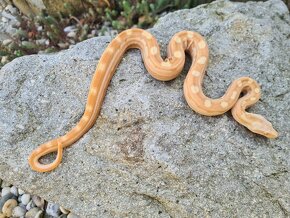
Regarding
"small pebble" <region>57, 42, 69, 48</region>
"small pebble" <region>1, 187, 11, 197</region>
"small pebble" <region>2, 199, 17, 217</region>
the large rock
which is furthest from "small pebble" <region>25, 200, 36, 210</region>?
"small pebble" <region>57, 42, 69, 48</region>

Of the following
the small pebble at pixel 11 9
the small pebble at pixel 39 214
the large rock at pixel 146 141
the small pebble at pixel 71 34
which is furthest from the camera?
the small pebble at pixel 11 9

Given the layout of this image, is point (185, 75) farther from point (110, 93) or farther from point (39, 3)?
point (39, 3)

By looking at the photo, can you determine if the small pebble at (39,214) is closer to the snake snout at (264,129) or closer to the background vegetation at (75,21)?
the background vegetation at (75,21)

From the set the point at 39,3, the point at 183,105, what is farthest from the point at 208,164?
the point at 39,3

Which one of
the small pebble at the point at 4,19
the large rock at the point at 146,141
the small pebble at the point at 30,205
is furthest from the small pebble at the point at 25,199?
the small pebble at the point at 4,19

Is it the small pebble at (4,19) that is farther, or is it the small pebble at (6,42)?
the small pebble at (4,19)

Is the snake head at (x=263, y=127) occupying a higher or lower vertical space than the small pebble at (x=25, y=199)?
higher
